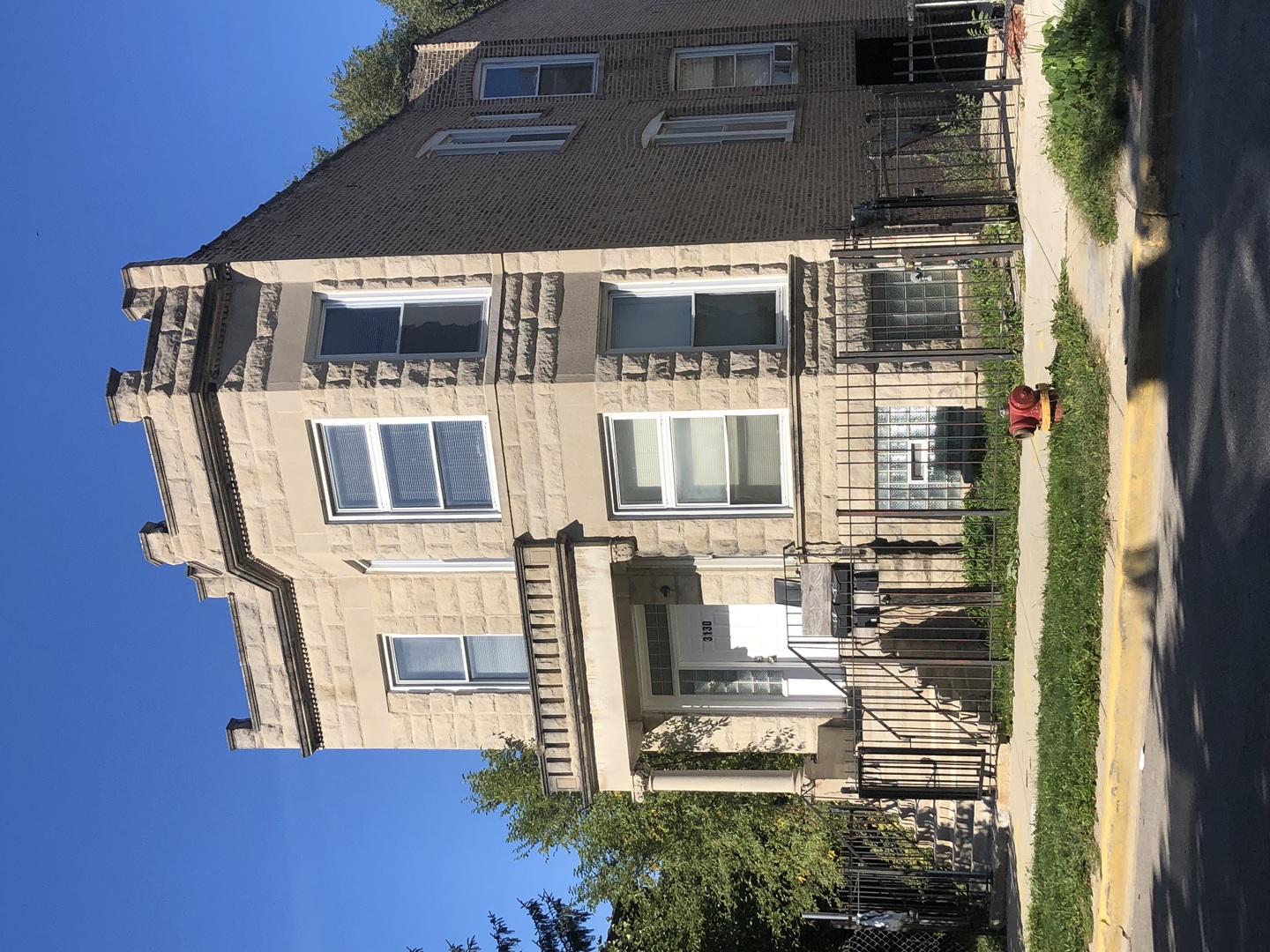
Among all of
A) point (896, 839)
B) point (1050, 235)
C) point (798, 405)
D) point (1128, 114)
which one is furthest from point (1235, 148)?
point (896, 839)

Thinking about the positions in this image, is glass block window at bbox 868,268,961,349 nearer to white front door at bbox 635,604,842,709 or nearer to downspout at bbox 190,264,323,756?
white front door at bbox 635,604,842,709

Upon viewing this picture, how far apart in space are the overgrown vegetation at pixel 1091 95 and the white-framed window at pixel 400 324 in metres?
7.28

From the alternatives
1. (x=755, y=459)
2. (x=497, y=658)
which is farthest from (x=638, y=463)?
(x=497, y=658)

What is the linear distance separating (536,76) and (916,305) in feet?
34.9

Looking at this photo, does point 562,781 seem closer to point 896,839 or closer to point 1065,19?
point 896,839

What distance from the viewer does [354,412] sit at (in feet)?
44.9

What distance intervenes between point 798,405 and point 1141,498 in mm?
4889

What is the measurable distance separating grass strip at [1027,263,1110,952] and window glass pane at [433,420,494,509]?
689 centimetres

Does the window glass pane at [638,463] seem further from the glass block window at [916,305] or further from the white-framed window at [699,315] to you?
the glass block window at [916,305]

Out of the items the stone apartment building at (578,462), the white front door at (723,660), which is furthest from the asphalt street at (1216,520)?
the white front door at (723,660)

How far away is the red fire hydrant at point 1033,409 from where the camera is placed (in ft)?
35.2

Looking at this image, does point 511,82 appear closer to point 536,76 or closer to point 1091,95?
point 536,76

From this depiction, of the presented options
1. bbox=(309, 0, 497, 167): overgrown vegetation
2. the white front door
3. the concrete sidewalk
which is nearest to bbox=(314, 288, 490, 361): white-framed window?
the white front door

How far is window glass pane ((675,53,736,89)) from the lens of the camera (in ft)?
66.1
